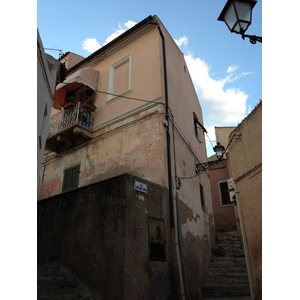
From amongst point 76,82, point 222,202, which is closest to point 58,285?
point 76,82

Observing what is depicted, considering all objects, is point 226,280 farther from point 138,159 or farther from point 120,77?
point 120,77

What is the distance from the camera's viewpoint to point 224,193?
16500mm

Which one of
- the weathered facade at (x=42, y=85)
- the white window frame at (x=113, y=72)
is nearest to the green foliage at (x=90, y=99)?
A: the white window frame at (x=113, y=72)

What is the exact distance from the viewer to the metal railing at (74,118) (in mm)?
11078

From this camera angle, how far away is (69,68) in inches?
594

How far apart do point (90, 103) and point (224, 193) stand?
9.66 meters

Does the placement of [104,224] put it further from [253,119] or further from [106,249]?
[253,119]

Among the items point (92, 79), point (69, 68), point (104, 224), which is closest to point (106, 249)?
point (104, 224)

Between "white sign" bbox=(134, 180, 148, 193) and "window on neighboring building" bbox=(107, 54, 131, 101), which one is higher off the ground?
"window on neighboring building" bbox=(107, 54, 131, 101)

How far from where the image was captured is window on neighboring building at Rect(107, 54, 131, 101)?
11.5 m

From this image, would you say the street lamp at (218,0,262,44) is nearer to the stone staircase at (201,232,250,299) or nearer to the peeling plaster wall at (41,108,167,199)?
the peeling plaster wall at (41,108,167,199)

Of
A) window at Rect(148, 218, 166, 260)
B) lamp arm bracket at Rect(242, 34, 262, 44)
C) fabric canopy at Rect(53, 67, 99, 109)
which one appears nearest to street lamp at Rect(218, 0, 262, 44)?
lamp arm bracket at Rect(242, 34, 262, 44)

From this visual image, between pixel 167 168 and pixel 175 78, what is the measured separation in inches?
203

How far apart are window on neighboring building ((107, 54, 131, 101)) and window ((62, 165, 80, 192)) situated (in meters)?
3.31
